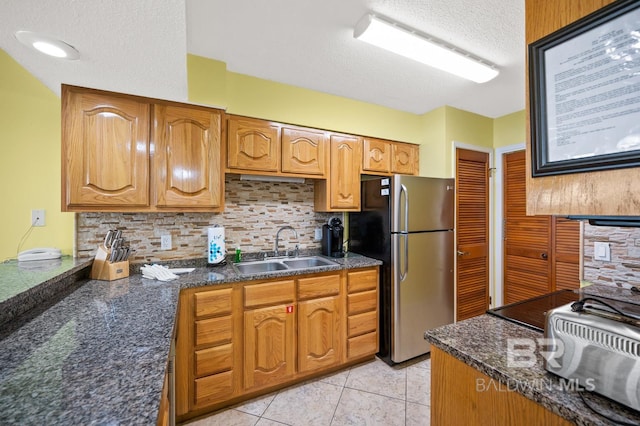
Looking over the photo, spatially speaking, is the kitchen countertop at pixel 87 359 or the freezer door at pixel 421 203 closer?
the kitchen countertop at pixel 87 359

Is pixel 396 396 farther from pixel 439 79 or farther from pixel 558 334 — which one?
pixel 439 79

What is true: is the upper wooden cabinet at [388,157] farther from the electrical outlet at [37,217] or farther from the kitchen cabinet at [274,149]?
the electrical outlet at [37,217]

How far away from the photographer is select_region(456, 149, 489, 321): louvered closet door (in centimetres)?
292

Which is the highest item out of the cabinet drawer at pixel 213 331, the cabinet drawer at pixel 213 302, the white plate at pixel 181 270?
the white plate at pixel 181 270

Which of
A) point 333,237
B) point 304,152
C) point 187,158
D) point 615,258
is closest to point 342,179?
point 304,152

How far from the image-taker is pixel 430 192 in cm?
250

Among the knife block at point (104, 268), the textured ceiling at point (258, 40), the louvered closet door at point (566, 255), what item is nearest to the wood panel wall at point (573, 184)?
the textured ceiling at point (258, 40)

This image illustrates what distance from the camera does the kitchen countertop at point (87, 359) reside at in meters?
0.60

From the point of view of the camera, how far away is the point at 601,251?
1460 mm

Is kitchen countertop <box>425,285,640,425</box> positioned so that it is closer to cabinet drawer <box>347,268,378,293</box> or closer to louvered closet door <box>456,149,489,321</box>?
cabinet drawer <box>347,268,378,293</box>

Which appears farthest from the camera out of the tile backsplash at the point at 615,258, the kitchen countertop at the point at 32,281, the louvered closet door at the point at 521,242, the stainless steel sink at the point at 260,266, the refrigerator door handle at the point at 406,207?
the louvered closet door at the point at 521,242

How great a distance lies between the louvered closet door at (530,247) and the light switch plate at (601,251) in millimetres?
1390

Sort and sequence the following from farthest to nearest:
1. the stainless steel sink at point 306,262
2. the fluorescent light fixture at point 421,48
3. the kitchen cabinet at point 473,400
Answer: the stainless steel sink at point 306,262, the fluorescent light fixture at point 421,48, the kitchen cabinet at point 473,400

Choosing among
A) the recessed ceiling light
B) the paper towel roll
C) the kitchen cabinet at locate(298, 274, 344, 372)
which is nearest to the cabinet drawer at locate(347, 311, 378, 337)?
the kitchen cabinet at locate(298, 274, 344, 372)
